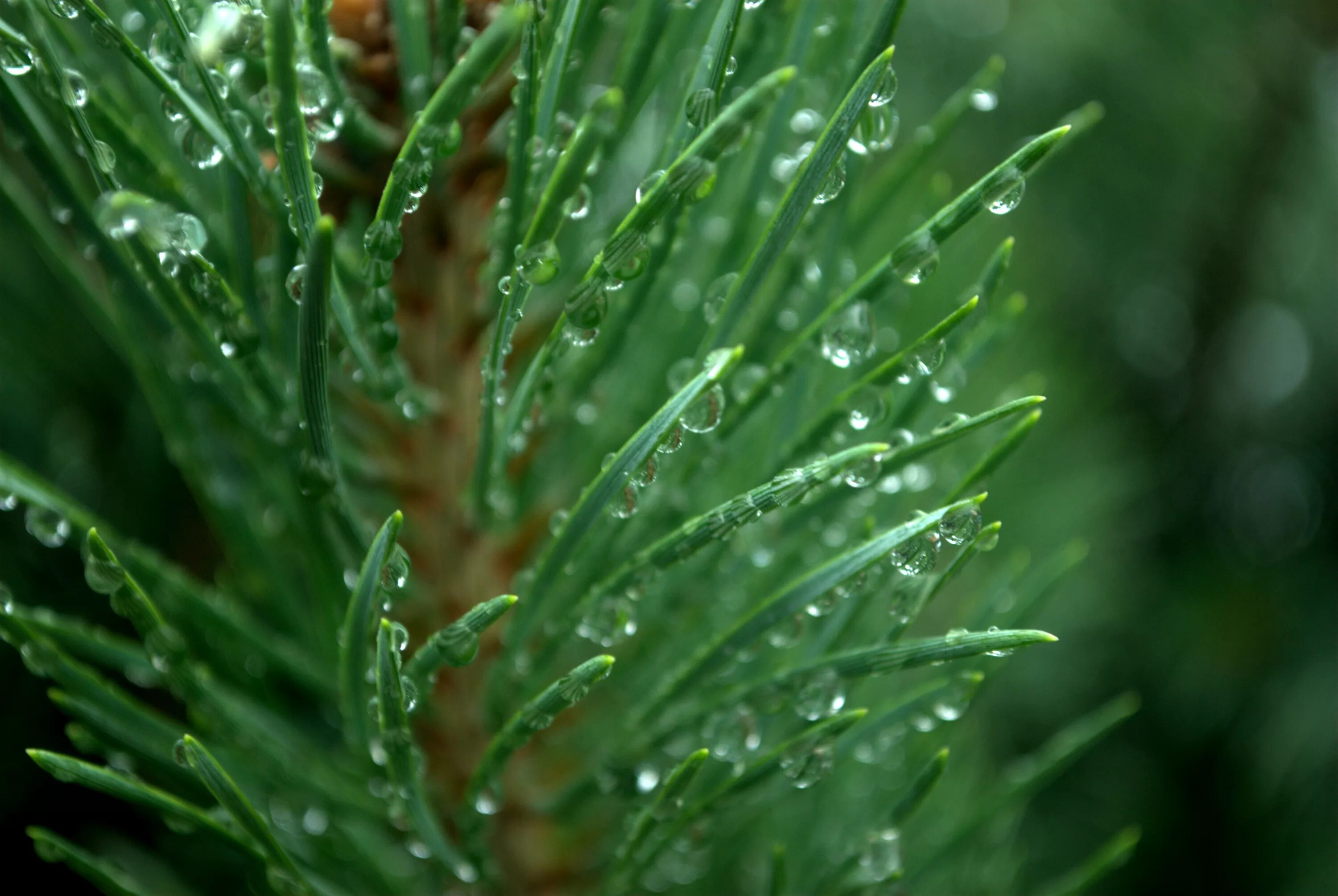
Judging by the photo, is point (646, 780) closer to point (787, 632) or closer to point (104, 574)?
point (787, 632)

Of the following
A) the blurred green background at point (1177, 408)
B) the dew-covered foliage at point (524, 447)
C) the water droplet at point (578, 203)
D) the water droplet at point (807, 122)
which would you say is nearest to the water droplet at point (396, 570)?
the dew-covered foliage at point (524, 447)

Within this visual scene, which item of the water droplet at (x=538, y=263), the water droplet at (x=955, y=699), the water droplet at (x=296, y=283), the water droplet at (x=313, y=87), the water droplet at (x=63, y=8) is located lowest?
the water droplet at (x=955, y=699)

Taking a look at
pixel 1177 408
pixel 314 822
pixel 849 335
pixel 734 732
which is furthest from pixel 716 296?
pixel 1177 408

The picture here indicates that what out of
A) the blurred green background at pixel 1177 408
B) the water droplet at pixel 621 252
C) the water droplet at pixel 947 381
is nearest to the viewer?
the water droplet at pixel 621 252

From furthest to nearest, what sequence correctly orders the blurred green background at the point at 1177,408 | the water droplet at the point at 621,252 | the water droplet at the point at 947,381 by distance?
the blurred green background at the point at 1177,408 < the water droplet at the point at 947,381 < the water droplet at the point at 621,252

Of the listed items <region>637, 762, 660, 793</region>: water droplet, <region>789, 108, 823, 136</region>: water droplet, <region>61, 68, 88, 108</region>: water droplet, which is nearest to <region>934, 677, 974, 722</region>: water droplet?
<region>637, 762, 660, 793</region>: water droplet

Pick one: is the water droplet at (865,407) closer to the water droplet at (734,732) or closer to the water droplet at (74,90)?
the water droplet at (734,732)

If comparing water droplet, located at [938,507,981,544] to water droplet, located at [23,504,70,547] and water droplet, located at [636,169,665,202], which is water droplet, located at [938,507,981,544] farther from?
water droplet, located at [23,504,70,547]
